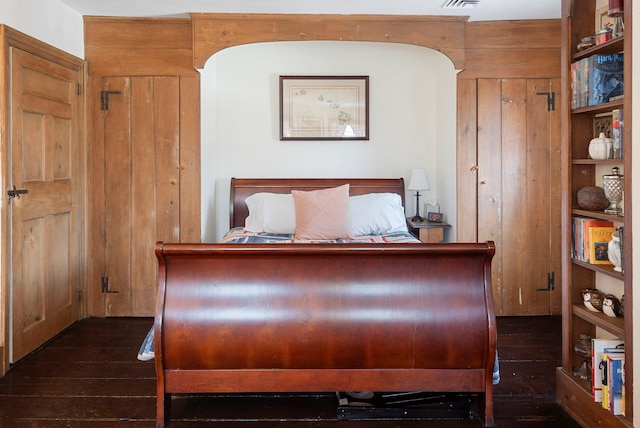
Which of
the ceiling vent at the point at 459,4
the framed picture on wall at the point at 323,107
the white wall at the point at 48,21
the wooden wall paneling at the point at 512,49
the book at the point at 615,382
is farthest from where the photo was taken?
the framed picture on wall at the point at 323,107

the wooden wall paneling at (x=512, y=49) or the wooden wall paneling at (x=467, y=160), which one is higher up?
the wooden wall paneling at (x=512, y=49)

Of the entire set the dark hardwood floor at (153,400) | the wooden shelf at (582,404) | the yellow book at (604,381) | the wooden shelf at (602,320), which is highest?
the wooden shelf at (602,320)

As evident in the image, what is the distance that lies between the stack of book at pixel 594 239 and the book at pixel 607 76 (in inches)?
21.8

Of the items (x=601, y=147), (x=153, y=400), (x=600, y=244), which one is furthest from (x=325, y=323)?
(x=601, y=147)

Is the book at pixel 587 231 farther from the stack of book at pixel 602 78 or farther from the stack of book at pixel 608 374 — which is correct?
the stack of book at pixel 602 78

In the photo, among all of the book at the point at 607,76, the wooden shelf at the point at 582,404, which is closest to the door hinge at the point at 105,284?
the wooden shelf at the point at 582,404

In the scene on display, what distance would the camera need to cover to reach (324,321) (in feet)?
7.70

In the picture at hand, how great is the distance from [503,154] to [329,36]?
1.67 m

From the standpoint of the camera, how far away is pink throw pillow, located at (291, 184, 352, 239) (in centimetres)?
381

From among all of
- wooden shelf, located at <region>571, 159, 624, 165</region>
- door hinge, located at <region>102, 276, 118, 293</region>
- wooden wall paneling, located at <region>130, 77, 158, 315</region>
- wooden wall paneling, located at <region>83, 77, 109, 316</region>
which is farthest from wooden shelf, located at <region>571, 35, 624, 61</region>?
door hinge, located at <region>102, 276, 118, 293</region>

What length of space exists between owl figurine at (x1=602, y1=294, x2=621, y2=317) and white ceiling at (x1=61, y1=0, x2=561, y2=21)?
2303mm

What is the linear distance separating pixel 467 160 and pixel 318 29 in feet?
5.14

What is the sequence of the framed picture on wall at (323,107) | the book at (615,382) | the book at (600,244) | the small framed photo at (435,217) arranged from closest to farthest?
the book at (615,382) < the book at (600,244) < the small framed photo at (435,217) < the framed picture on wall at (323,107)

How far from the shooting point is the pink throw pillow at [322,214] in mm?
3807
